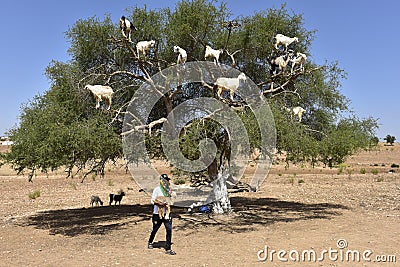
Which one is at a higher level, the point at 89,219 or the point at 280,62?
the point at 280,62

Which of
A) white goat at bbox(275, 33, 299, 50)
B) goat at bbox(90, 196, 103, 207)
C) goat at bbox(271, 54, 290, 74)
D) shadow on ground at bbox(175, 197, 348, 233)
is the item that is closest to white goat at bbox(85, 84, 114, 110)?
shadow on ground at bbox(175, 197, 348, 233)

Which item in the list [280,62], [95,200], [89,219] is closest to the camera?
[280,62]

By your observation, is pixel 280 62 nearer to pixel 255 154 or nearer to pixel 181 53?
pixel 255 154

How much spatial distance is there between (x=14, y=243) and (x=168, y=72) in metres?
6.85

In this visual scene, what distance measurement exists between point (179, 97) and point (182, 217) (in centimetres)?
443

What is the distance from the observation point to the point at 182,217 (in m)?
15.1

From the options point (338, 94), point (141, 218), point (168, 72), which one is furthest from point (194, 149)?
point (338, 94)

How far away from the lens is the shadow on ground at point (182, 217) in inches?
535

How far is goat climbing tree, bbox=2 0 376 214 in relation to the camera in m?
12.9

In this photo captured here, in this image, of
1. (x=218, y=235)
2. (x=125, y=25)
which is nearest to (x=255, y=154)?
(x=218, y=235)

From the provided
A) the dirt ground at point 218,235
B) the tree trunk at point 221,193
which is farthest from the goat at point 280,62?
the dirt ground at point 218,235

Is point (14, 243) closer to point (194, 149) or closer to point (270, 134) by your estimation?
point (194, 149)

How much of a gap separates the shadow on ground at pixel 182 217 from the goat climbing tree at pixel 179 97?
171cm

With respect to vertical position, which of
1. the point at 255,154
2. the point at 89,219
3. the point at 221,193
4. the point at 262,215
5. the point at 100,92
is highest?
the point at 100,92
